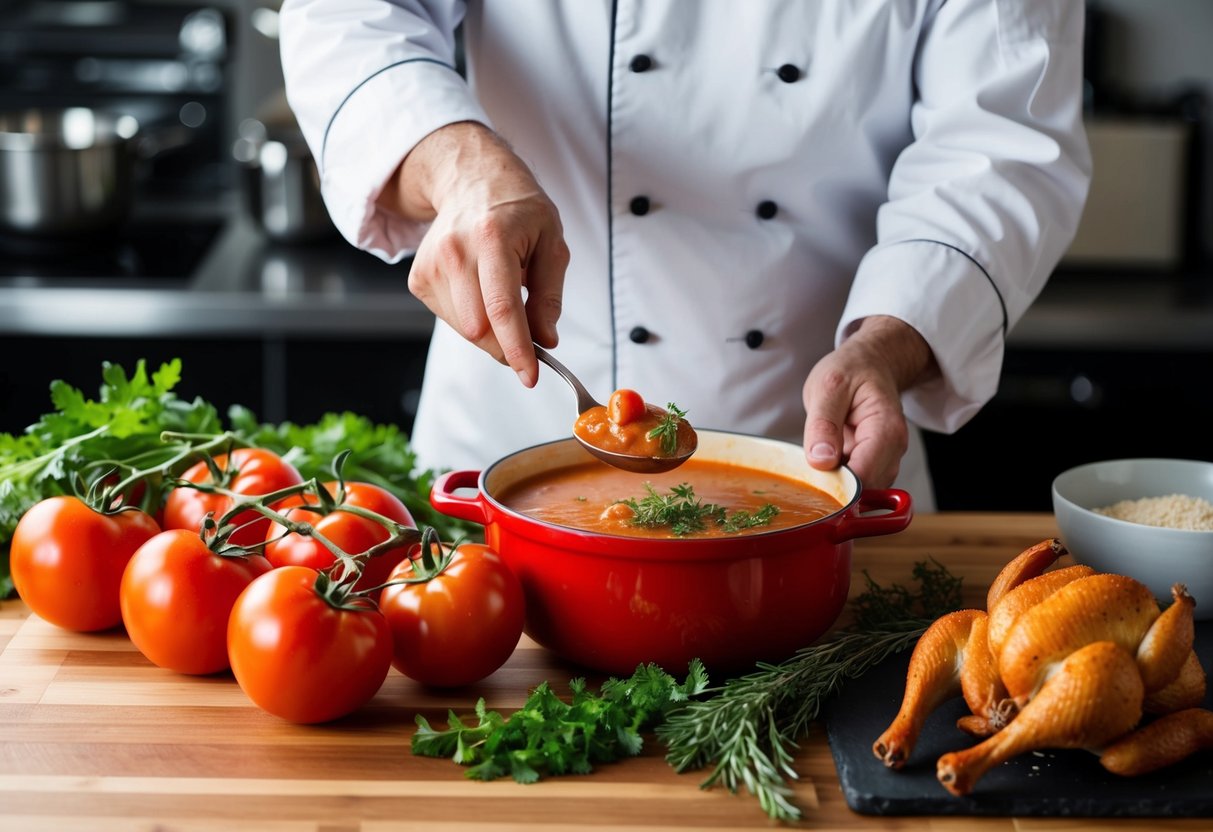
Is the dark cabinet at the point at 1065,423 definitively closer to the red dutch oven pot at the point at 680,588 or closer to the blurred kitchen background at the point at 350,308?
the blurred kitchen background at the point at 350,308

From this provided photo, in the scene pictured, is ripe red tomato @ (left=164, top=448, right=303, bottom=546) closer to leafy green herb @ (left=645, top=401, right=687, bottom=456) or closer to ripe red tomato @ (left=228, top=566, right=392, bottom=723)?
ripe red tomato @ (left=228, top=566, right=392, bottom=723)

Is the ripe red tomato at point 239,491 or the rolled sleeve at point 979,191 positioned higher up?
the rolled sleeve at point 979,191

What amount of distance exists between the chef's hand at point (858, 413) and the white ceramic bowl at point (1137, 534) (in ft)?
0.55

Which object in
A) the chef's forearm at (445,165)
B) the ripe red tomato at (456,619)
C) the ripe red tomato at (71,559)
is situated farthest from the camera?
the chef's forearm at (445,165)

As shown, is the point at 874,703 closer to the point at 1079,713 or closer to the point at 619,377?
the point at 1079,713

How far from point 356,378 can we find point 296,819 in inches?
64.3

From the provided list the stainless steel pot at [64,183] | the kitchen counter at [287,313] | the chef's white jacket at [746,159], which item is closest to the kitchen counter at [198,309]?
the kitchen counter at [287,313]

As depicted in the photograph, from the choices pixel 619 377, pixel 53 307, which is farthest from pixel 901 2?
pixel 53 307

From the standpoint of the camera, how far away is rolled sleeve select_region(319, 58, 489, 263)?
52.9 inches

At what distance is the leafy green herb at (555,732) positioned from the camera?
0.94 metres

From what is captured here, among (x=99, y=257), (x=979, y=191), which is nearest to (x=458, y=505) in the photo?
(x=979, y=191)

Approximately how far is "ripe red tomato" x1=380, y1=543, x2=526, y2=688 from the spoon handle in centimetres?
21

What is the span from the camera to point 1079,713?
0.88 meters

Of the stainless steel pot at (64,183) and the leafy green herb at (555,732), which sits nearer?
the leafy green herb at (555,732)
